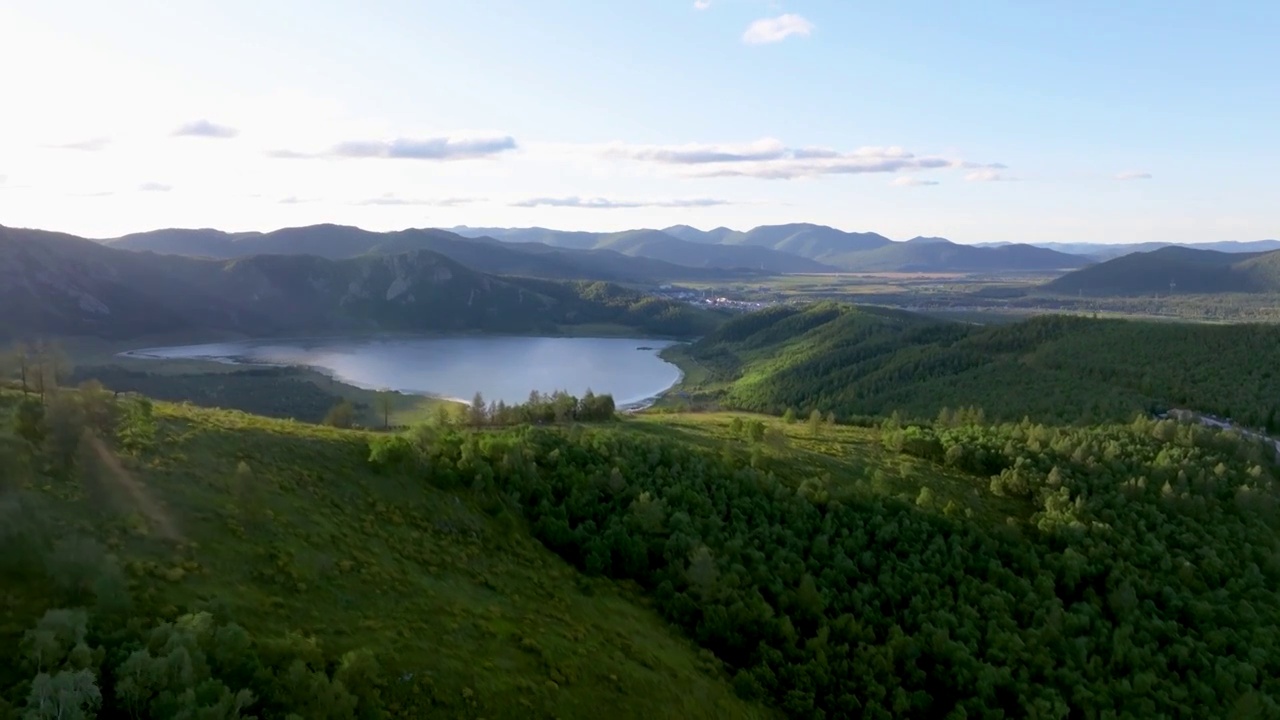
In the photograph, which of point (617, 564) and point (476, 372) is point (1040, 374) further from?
point (476, 372)

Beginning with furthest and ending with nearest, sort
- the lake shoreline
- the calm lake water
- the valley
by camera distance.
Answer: the calm lake water < the lake shoreline < the valley

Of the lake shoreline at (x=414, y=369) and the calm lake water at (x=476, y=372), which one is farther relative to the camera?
the calm lake water at (x=476, y=372)

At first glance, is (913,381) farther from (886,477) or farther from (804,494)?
(804,494)

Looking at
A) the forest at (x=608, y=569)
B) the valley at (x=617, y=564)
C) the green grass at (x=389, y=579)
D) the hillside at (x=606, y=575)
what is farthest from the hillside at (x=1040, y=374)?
the green grass at (x=389, y=579)

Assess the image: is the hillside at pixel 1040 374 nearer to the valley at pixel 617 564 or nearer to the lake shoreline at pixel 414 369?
the valley at pixel 617 564

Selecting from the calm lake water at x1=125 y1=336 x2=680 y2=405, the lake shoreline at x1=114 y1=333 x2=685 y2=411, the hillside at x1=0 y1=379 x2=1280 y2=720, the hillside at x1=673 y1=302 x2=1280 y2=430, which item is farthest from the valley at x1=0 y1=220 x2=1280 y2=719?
the calm lake water at x1=125 y1=336 x2=680 y2=405

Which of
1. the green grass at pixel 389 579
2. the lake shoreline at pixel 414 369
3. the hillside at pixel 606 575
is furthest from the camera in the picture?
the lake shoreline at pixel 414 369

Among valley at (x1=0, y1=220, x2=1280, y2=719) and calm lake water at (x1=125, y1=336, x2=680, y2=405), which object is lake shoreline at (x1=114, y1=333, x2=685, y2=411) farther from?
valley at (x1=0, y1=220, x2=1280, y2=719)
